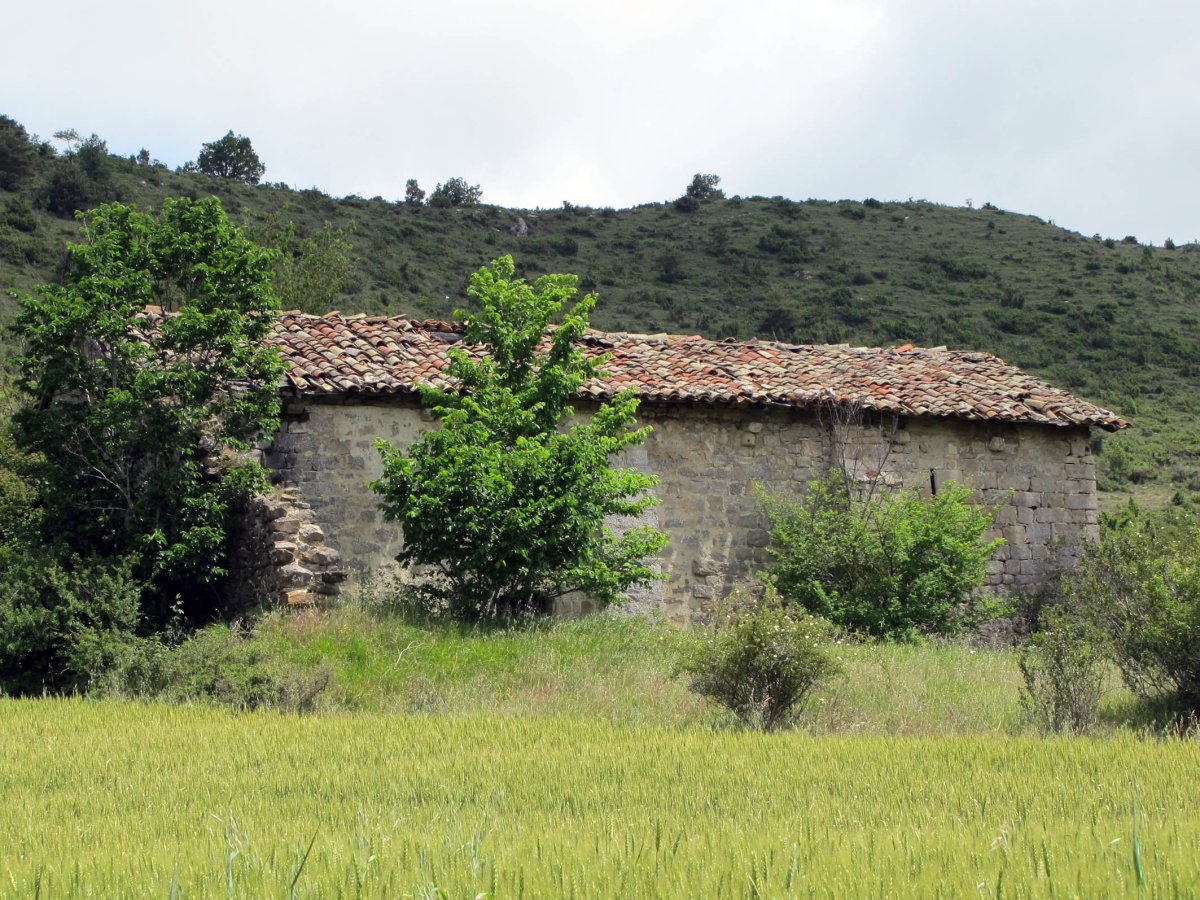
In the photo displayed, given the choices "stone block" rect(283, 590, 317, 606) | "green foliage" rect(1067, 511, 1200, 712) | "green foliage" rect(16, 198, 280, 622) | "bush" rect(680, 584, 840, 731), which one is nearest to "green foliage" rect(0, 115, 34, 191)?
"green foliage" rect(16, 198, 280, 622)

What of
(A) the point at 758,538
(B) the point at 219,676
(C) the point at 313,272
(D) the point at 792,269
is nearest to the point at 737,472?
(A) the point at 758,538

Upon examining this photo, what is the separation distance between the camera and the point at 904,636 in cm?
1480

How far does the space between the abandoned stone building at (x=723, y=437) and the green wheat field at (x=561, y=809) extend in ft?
15.9

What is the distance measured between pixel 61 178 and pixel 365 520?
24646 mm

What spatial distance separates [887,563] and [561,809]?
396 inches

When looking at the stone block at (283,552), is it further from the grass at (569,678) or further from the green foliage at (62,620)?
the green foliage at (62,620)

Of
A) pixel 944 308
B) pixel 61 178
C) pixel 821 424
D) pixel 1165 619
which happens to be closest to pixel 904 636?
pixel 821 424

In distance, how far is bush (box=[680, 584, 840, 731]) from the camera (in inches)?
381

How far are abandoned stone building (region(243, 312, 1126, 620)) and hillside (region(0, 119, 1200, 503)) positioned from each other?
9.18m

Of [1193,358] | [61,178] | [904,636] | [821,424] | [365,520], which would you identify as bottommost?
[904,636]

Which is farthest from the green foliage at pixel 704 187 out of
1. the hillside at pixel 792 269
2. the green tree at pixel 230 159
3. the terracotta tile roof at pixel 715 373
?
the terracotta tile roof at pixel 715 373

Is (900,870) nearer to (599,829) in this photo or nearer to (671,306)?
(599,829)

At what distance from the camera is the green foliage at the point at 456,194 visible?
48084 mm

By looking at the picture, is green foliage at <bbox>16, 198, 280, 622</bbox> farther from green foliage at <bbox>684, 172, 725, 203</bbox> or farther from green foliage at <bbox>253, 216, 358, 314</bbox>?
green foliage at <bbox>684, 172, 725, 203</bbox>
